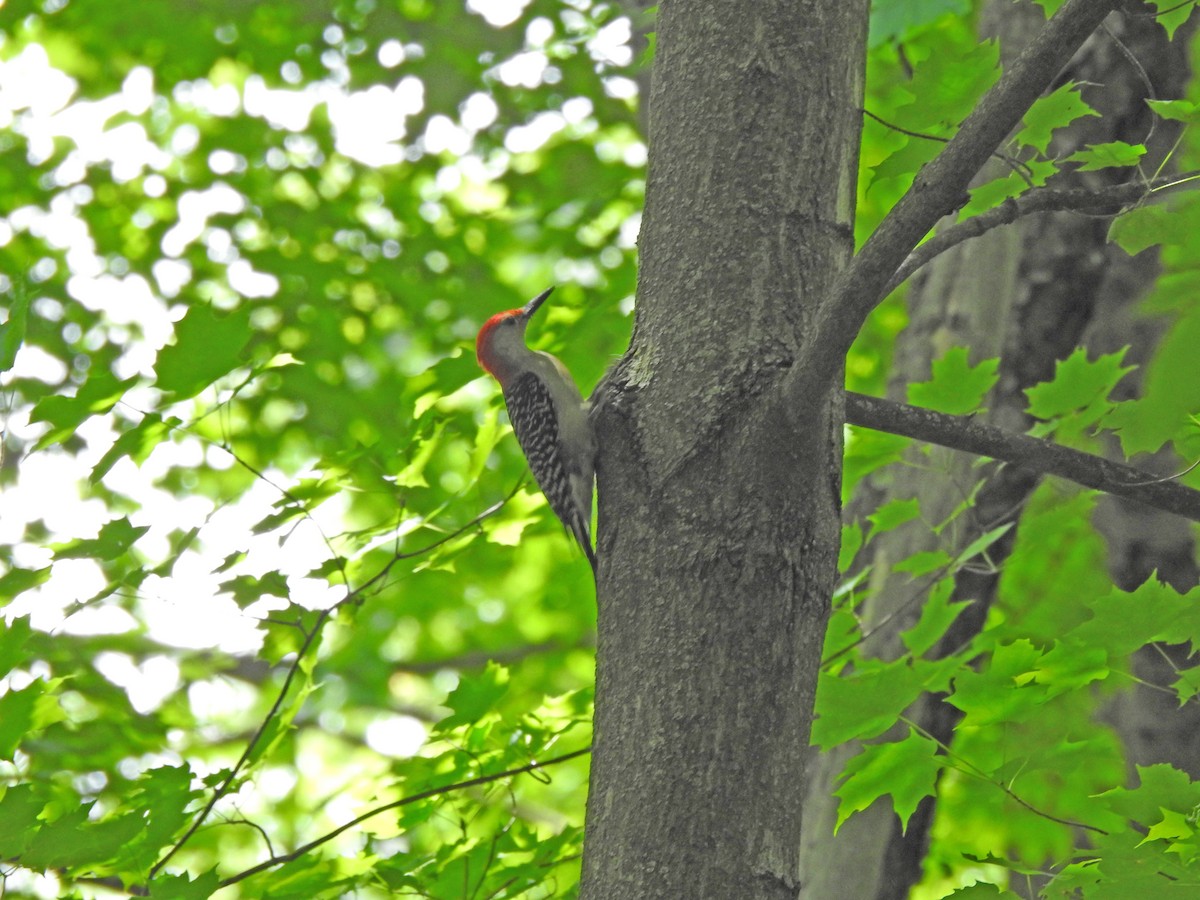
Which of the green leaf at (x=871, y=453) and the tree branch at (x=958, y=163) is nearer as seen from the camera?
the tree branch at (x=958, y=163)

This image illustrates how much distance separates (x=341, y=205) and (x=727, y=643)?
6.11m

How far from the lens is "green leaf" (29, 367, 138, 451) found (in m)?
2.55

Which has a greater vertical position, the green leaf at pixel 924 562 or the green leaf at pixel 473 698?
the green leaf at pixel 924 562

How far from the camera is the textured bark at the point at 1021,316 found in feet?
12.8

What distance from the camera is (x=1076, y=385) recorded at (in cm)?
284

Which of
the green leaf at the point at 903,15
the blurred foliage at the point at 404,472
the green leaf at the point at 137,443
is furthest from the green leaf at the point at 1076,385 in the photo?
the green leaf at the point at 137,443

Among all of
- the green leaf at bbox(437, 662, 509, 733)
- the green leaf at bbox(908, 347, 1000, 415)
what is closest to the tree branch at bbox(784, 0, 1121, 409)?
the green leaf at bbox(908, 347, 1000, 415)

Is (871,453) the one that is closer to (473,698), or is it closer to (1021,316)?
(473,698)

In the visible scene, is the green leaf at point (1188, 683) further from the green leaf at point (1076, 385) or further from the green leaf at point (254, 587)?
the green leaf at point (254, 587)

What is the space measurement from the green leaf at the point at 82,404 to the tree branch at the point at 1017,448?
1669mm

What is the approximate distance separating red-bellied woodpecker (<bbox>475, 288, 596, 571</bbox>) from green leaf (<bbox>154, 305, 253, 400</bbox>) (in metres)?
1.30

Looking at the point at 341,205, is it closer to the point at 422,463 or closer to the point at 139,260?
the point at 139,260

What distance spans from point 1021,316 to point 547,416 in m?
1.95

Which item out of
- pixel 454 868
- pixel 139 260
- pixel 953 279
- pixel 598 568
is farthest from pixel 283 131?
pixel 598 568
